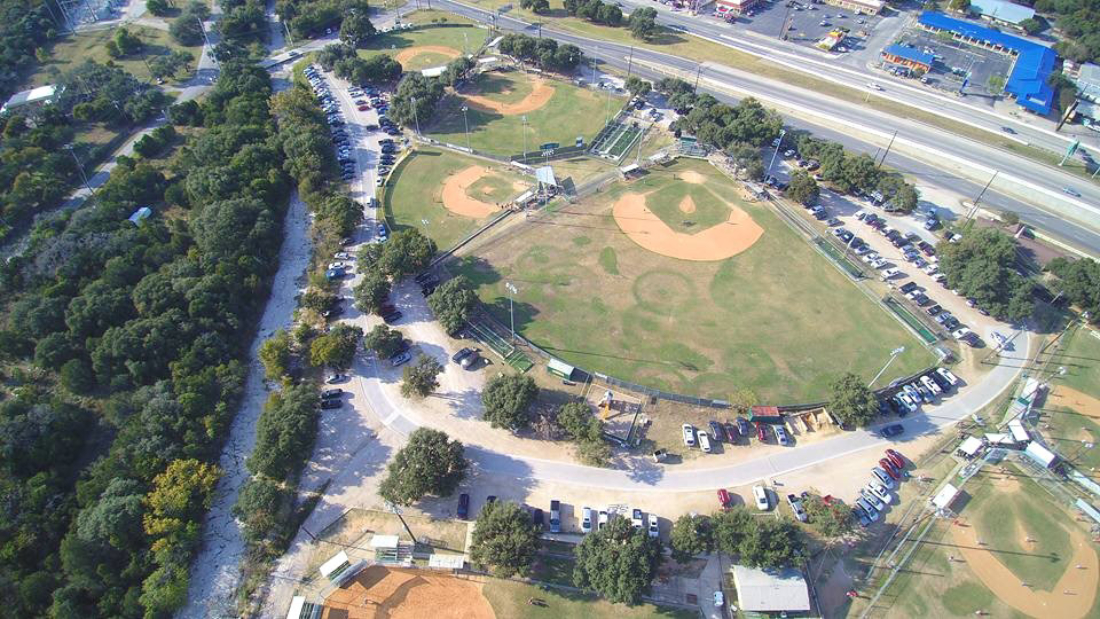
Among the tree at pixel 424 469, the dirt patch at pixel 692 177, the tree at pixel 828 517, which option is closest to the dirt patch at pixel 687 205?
the dirt patch at pixel 692 177

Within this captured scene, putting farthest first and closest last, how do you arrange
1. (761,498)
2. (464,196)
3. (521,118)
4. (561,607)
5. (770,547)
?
(521,118) → (464,196) → (761,498) → (561,607) → (770,547)

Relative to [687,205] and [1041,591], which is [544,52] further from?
[1041,591]

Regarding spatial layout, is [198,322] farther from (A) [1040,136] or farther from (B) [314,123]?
(A) [1040,136]

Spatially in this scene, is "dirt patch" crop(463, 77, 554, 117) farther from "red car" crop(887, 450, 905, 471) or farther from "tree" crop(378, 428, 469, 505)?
"red car" crop(887, 450, 905, 471)

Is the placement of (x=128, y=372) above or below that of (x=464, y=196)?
below

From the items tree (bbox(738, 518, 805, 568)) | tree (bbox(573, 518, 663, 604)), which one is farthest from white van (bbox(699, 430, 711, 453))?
tree (bbox(573, 518, 663, 604))

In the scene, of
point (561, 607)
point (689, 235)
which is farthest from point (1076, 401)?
point (561, 607)
